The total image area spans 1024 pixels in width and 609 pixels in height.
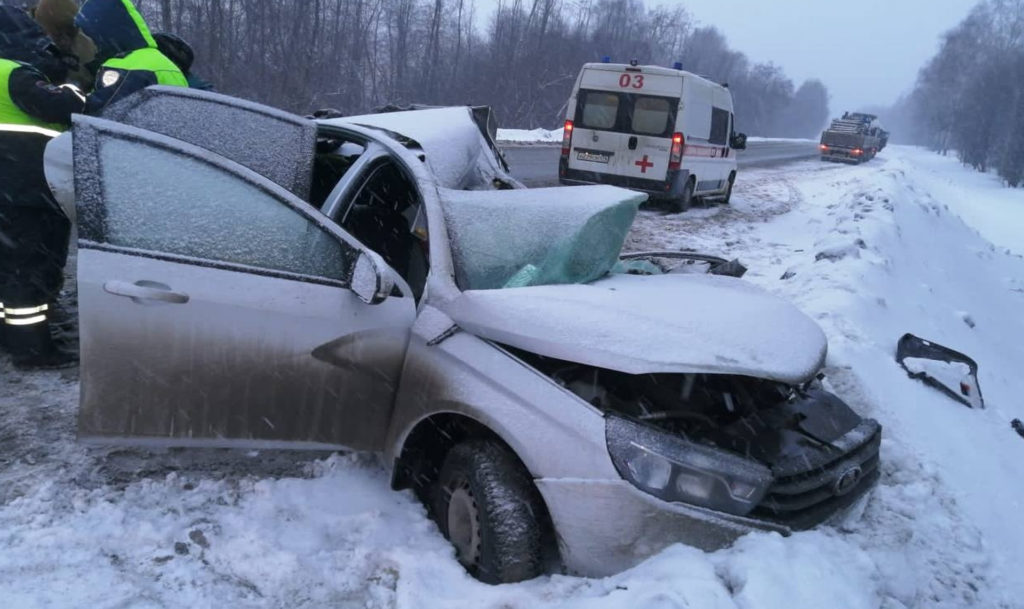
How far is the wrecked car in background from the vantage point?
7.84ft

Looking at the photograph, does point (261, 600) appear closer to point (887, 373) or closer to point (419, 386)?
point (419, 386)

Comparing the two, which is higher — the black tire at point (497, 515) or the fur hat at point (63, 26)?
the fur hat at point (63, 26)

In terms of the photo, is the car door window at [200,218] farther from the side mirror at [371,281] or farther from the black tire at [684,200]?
the black tire at [684,200]

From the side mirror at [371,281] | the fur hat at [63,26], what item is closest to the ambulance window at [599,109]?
the fur hat at [63,26]

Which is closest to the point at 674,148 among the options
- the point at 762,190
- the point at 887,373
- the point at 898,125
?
the point at 887,373

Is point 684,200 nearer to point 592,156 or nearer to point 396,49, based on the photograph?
point 592,156

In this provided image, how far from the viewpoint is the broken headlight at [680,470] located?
91.3 inches

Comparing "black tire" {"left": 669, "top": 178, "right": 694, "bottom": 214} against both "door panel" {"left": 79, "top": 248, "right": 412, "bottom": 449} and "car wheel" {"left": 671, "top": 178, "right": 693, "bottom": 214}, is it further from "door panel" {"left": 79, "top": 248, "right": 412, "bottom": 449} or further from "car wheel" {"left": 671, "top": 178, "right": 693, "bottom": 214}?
"door panel" {"left": 79, "top": 248, "right": 412, "bottom": 449}

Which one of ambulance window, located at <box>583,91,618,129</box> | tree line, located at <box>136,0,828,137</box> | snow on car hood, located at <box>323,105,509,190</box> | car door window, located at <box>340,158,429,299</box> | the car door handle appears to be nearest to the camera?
the car door handle

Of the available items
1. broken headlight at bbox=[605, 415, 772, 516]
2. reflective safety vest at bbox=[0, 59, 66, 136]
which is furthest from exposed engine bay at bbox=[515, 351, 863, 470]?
reflective safety vest at bbox=[0, 59, 66, 136]

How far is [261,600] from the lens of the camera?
250 centimetres

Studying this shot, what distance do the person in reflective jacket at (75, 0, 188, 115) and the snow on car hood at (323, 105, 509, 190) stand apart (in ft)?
3.55

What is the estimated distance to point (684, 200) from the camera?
12188mm

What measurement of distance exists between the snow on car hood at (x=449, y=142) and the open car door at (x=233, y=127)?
461mm
